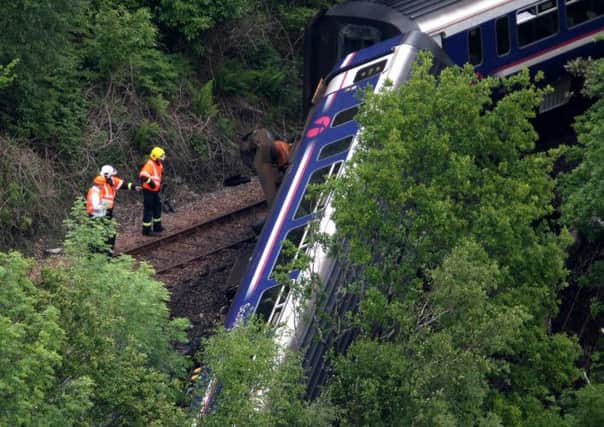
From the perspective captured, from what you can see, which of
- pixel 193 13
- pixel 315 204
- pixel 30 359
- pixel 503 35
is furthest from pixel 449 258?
pixel 193 13

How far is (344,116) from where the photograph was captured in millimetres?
17594

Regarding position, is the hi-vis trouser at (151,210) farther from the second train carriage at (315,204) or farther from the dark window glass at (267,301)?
the dark window glass at (267,301)

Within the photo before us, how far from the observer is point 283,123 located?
2520cm

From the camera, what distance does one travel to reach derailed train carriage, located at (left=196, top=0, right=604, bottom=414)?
46.2ft

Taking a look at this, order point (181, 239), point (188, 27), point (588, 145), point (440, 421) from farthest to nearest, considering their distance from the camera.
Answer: point (188, 27), point (181, 239), point (588, 145), point (440, 421)

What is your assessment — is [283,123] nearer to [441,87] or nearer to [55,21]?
[55,21]

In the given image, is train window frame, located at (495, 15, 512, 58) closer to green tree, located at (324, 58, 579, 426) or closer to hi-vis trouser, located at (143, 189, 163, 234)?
hi-vis trouser, located at (143, 189, 163, 234)

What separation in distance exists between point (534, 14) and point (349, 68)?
13.3 ft

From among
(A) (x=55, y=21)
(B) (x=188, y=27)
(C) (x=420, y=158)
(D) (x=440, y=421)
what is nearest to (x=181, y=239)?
(A) (x=55, y=21)

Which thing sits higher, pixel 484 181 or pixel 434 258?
pixel 484 181

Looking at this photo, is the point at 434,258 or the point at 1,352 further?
the point at 434,258

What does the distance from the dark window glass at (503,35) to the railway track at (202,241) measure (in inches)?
193

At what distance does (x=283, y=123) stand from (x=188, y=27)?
289cm

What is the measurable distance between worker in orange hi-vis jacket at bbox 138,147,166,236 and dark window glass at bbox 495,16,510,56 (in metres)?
5.95
